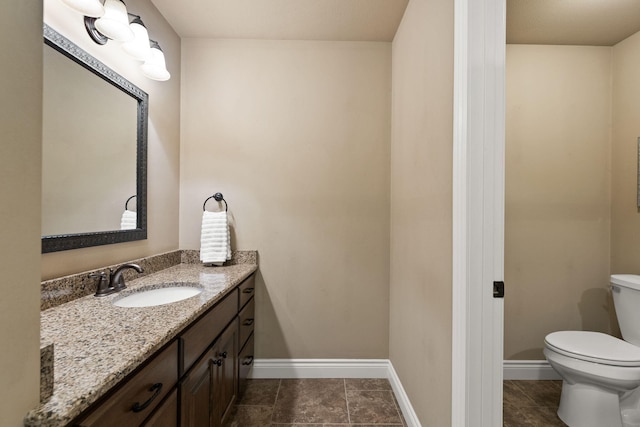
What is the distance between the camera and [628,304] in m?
1.79

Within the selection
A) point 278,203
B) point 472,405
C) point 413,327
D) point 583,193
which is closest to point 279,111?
point 278,203

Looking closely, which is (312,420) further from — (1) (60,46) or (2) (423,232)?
(1) (60,46)

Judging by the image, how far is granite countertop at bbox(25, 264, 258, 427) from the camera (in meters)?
0.56

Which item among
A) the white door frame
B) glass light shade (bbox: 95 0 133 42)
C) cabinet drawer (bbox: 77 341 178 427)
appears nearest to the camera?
cabinet drawer (bbox: 77 341 178 427)

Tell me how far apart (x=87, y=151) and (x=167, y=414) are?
3.88 feet

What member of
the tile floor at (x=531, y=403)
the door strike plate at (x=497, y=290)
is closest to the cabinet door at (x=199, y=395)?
the door strike plate at (x=497, y=290)

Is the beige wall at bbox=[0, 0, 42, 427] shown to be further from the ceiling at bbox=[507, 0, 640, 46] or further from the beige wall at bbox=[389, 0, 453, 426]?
the ceiling at bbox=[507, 0, 640, 46]

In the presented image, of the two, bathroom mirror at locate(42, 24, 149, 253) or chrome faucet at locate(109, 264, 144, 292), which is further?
chrome faucet at locate(109, 264, 144, 292)

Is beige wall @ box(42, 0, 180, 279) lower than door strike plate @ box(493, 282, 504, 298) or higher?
higher

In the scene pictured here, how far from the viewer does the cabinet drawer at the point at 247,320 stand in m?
1.81

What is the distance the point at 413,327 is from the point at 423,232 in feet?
1.91

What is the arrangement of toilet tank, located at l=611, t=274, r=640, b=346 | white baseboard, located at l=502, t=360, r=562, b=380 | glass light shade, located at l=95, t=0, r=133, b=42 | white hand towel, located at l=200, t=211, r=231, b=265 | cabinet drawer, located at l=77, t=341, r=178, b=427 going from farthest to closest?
white baseboard, located at l=502, t=360, r=562, b=380, white hand towel, located at l=200, t=211, r=231, b=265, toilet tank, located at l=611, t=274, r=640, b=346, glass light shade, located at l=95, t=0, r=133, b=42, cabinet drawer, located at l=77, t=341, r=178, b=427

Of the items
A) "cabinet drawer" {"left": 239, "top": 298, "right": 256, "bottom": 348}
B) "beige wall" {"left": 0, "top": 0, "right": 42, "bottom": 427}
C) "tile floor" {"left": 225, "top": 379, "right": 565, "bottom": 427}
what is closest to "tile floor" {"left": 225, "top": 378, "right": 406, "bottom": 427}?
"tile floor" {"left": 225, "top": 379, "right": 565, "bottom": 427}

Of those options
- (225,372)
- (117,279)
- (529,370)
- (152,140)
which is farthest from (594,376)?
(152,140)
